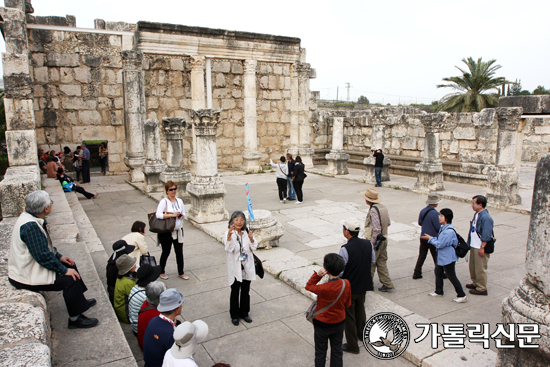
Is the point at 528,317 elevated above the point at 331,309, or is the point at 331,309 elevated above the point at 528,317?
the point at 528,317

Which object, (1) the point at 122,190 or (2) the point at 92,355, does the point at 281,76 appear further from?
(2) the point at 92,355

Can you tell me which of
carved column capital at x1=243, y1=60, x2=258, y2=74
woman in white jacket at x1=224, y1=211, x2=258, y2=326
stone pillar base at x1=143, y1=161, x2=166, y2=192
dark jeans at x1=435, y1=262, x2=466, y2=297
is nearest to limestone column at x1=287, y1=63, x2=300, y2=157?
carved column capital at x1=243, y1=60, x2=258, y2=74

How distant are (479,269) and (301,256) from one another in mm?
2789

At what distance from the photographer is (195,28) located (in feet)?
49.9

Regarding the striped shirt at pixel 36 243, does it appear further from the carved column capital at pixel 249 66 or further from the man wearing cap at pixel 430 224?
the carved column capital at pixel 249 66

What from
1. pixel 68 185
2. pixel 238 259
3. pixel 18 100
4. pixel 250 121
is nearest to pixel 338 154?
pixel 250 121

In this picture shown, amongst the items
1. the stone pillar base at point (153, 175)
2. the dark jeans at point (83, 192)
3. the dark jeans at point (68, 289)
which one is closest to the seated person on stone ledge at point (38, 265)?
the dark jeans at point (68, 289)

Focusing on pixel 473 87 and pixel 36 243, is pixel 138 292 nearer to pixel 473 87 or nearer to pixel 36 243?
pixel 36 243

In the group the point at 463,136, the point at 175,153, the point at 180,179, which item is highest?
the point at 463,136

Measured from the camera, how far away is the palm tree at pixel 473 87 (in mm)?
24562

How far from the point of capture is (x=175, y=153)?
11297 millimetres

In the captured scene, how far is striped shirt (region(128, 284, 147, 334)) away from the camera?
14.1 feet

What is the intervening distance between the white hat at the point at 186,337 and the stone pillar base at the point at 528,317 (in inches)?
85.8

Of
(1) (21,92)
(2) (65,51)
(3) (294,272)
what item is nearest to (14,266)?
(3) (294,272)
